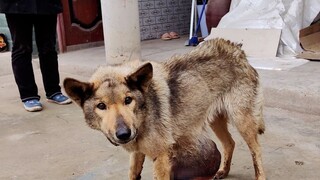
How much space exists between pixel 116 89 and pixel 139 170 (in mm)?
831

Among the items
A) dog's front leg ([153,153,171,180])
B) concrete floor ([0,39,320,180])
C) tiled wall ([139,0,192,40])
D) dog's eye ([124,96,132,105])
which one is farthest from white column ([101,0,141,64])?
dog's eye ([124,96,132,105])

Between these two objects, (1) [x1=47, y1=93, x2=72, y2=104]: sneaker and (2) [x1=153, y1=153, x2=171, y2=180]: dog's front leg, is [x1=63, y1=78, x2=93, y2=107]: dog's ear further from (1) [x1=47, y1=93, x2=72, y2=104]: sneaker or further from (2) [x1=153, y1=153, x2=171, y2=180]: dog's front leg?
(1) [x1=47, y1=93, x2=72, y2=104]: sneaker

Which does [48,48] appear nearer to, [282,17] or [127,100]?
[127,100]

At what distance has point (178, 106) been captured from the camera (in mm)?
2582

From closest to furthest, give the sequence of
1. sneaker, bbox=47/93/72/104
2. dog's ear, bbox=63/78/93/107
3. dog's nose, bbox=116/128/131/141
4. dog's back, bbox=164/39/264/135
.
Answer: dog's nose, bbox=116/128/131/141 < dog's ear, bbox=63/78/93/107 < dog's back, bbox=164/39/264/135 < sneaker, bbox=47/93/72/104

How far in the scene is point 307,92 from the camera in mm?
4121

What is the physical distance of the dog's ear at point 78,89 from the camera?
86.6 inches

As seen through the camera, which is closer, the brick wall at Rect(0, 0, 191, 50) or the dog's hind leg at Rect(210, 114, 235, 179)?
the dog's hind leg at Rect(210, 114, 235, 179)

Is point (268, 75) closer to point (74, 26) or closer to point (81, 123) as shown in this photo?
point (81, 123)

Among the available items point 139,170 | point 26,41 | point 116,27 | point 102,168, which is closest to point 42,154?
point 102,168

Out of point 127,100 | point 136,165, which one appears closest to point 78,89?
point 127,100

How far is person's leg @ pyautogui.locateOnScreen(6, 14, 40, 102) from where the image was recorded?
4.39 m

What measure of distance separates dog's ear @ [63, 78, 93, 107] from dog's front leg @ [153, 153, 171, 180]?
54 cm

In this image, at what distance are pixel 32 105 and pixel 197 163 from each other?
2518 mm
